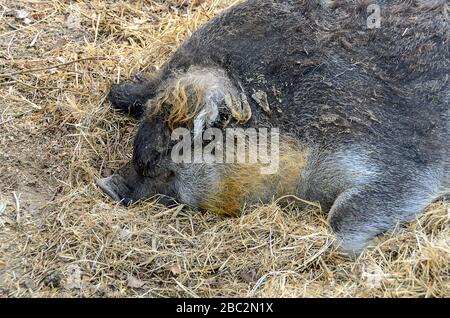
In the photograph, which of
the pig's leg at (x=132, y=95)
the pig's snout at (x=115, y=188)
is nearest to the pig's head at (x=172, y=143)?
the pig's snout at (x=115, y=188)

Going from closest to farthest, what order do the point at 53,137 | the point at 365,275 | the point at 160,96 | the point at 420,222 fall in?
the point at 365,275, the point at 420,222, the point at 160,96, the point at 53,137

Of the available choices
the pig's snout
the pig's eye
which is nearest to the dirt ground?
the pig's snout

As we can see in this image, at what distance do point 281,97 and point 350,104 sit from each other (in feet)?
1.44

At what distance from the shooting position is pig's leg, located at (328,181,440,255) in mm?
4773

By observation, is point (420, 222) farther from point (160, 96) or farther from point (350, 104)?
point (160, 96)

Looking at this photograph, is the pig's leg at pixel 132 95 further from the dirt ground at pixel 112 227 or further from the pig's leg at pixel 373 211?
the pig's leg at pixel 373 211

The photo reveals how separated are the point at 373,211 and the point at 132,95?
196 centimetres

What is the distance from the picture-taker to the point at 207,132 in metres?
5.02

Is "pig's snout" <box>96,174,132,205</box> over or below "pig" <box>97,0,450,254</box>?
below

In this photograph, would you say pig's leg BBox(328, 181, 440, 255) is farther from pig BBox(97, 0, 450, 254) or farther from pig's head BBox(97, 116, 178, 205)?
pig's head BBox(97, 116, 178, 205)

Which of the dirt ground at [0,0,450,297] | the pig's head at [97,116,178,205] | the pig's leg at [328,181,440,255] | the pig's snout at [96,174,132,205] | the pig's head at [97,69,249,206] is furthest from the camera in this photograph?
the pig's snout at [96,174,132,205]

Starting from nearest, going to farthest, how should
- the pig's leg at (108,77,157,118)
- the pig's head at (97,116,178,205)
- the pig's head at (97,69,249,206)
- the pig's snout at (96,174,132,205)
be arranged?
the pig's head at (97,69,249,206), the pig's head at (97,116,178,205), the pig's snout at (96,174,132,205), the pig's leg at (108,77,157,118)

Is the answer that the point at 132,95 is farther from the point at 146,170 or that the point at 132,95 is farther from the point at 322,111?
the point at 322,111

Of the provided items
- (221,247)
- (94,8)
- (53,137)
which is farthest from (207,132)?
(94,8)
